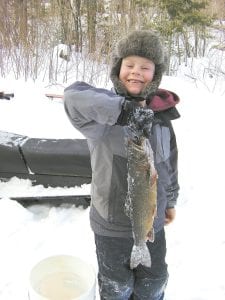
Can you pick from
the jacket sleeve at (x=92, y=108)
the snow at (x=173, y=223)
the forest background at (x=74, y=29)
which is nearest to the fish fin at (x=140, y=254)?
the jacket sleeve at (x=92, y=108)

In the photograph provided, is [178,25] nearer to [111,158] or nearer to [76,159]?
[76,159]

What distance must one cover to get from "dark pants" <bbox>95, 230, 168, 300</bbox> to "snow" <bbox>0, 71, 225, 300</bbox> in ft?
2.23

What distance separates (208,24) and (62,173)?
23.5ft

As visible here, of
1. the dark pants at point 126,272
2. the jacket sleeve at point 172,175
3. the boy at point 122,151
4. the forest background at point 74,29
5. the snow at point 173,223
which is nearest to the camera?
the boy at point 122,151

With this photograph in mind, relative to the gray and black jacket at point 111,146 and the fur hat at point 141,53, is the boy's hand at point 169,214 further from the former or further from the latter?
the fur hat at point 141,53

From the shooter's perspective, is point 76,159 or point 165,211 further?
point 76,159

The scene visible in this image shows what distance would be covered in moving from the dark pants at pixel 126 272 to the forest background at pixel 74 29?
14.6 feet

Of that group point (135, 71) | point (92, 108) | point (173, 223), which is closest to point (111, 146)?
point (92, 108)

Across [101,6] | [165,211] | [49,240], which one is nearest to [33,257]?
[49,240]

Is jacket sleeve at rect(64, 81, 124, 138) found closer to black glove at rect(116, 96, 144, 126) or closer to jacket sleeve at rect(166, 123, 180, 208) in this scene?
black glove at rect(116, 96, 144, 126)

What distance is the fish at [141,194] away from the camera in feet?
5.08

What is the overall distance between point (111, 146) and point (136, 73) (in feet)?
1.13

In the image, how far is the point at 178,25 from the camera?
30.7 ft

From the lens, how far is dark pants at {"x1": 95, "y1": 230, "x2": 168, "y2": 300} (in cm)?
200
